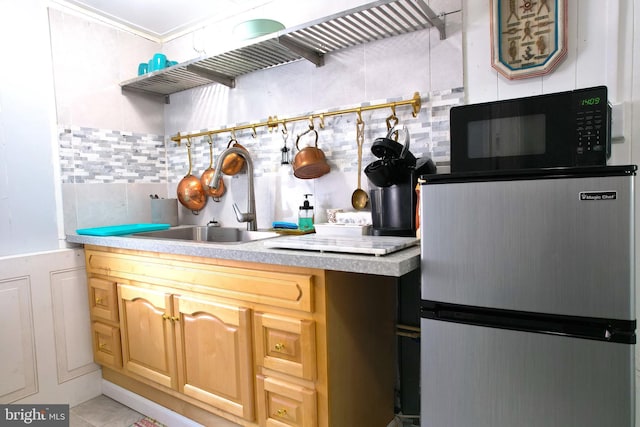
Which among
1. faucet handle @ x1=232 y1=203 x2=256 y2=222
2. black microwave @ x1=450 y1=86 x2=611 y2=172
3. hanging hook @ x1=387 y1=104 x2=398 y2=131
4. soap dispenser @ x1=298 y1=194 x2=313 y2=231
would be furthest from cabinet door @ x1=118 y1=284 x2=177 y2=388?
black microwave @ x1=450 y1=86 x2=611 y2=172

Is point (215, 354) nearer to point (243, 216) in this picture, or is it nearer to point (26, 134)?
point (243, 216)

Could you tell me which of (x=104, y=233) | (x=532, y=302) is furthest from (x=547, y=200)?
(x=104, y=233)

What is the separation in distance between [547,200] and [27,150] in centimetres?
233

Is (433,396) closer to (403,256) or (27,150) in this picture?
(403,256)

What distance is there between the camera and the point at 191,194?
2340 mm

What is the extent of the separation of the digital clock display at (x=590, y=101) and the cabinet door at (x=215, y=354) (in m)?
1.23

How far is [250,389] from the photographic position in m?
1.39

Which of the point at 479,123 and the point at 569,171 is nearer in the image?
the point at 569,171

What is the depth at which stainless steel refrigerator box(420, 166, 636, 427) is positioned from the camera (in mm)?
877

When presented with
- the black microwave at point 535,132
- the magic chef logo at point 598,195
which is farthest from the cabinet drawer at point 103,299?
the magic chef logo at point 598,195

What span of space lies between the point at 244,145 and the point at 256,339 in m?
1.23

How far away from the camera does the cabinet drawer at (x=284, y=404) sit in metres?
1.24

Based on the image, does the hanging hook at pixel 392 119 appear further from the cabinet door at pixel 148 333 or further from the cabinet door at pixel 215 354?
the cabinet door at pixel 148 333
